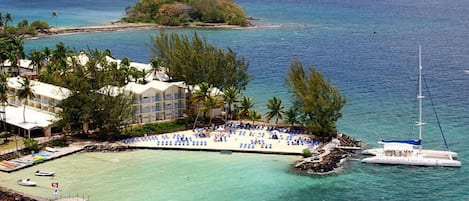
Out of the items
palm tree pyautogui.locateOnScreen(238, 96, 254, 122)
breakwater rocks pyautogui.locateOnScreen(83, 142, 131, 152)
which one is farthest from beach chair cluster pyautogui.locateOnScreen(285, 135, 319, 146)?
breakwater rocks pyautogui.locateOnScreen(83, 142, 131, 152)

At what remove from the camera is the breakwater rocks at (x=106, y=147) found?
211ft

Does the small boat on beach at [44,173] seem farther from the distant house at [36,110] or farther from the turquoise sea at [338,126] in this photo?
the distant house at [36,110]

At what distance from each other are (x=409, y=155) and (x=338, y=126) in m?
13.6

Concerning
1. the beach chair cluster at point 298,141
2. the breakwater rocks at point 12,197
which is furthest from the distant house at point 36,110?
the beach chair cluster at point 298,141

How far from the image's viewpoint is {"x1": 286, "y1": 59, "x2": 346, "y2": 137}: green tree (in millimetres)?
66875

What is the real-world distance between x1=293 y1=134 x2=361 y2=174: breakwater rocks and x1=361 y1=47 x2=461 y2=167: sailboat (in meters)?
1.95

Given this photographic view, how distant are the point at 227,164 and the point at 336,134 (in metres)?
13.7

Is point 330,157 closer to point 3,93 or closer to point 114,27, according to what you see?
point 3,93

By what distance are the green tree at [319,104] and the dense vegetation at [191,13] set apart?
11107 centimetres

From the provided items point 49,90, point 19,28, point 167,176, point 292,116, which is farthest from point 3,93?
point 19,28

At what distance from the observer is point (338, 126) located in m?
75.1

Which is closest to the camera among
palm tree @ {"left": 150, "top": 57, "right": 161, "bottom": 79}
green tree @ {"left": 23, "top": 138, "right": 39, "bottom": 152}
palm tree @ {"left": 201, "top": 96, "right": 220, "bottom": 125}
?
green tree @ {"left": 23, "top": 138, "right": 39, "bottom": 152}

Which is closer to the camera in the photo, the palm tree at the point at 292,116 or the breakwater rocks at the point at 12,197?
the breakwater rocks at the point at 12,197

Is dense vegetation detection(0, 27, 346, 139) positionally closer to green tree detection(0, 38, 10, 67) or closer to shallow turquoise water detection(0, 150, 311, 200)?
shallow turquoise water detection(0, 150, 311, 200)
